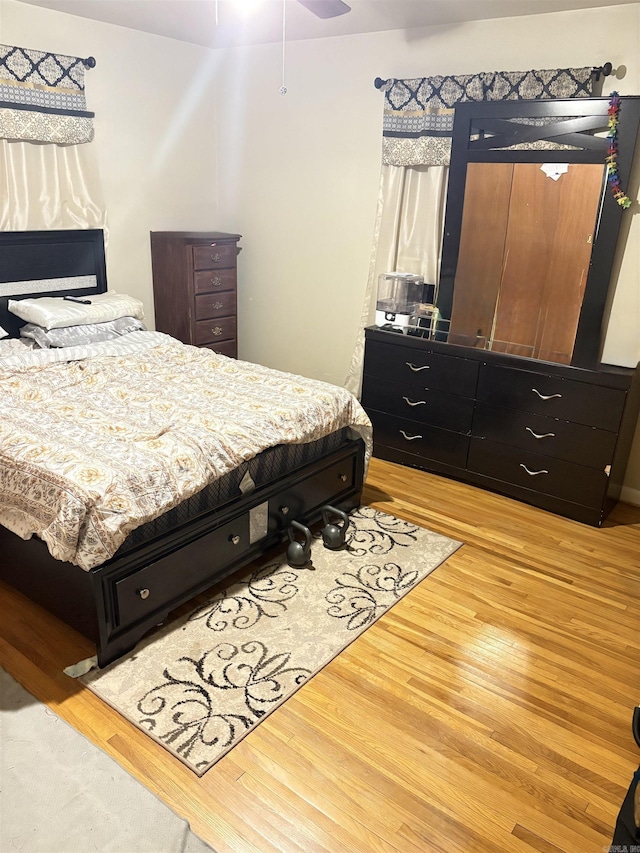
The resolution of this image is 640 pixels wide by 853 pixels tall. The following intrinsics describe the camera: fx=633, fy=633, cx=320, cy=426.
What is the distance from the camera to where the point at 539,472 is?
3451 millimetres

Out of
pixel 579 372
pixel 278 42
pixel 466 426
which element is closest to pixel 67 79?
pixel 278 42

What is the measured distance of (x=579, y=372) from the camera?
321 centimetres

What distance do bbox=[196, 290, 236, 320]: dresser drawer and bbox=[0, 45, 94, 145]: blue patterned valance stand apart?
123 centimetres

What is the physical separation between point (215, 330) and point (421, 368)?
1632 mm

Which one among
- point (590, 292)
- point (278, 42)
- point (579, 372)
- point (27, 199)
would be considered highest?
point (278, 42)

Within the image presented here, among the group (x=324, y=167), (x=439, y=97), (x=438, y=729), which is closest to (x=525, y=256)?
(x=439, y=97)

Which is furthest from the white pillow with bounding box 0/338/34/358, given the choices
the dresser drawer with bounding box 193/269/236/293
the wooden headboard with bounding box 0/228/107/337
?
the dresser drawer with bounding box 193/269/236/293

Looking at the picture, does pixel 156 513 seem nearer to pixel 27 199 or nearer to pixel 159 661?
pixel 159 661

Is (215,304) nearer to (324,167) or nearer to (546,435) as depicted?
(324,167)

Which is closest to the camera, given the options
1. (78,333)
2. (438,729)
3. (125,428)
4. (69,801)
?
(69,801)

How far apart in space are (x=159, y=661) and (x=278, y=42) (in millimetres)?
3970

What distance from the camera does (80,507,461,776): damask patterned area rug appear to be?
201cm

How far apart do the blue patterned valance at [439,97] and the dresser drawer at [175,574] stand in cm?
250

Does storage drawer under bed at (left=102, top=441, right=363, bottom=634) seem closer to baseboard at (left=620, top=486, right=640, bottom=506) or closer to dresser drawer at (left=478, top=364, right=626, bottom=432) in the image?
dresser drawer at (left=478, top=364, right=626, bottom=432)
